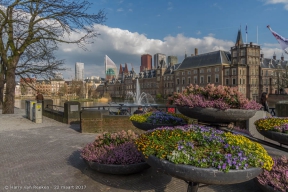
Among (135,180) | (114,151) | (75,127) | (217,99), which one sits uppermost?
(217,99)

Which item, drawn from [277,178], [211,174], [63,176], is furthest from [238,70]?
[211,174]

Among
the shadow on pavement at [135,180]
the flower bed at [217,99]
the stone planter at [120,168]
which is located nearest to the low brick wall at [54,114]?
the shadow on pavement at [135,180]

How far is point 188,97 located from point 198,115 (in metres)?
0.46

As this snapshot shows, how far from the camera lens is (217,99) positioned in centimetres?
462

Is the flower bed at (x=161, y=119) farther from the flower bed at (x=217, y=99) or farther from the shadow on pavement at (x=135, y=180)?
the shadow on pavement at (x=135, y=180)

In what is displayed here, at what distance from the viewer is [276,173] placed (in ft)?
13.4

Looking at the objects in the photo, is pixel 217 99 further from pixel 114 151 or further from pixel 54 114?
pixel 54 114

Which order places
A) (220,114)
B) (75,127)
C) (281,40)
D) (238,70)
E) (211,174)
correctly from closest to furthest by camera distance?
(211,174), (220,114), (75,127), (281,40), (238,70)

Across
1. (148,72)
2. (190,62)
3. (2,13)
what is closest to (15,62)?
(2,13)

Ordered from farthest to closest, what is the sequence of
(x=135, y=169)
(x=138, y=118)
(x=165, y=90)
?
(x=165, y=90), (x=138, y=118), (x=135, y=169)

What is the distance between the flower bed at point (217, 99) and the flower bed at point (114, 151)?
5.69ft

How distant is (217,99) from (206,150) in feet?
5.52

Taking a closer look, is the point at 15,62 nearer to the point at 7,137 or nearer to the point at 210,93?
the point at 7,137

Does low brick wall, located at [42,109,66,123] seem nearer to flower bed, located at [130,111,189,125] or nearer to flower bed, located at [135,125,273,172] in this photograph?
flower bed, located at [130,111,189,125]
